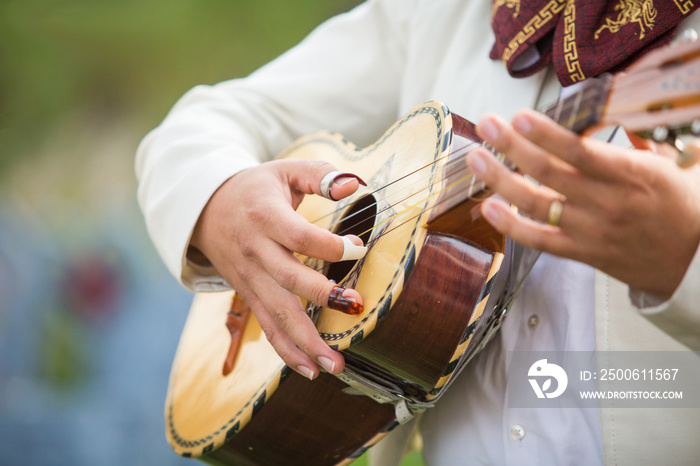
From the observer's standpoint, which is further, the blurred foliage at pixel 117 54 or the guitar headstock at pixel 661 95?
the blurred foliage at pixel 117 54

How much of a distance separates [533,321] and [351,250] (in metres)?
Answer: 0.36

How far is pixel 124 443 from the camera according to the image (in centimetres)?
243

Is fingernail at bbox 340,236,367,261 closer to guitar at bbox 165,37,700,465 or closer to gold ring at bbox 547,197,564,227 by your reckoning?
guitar at bbox 165,37,700,465

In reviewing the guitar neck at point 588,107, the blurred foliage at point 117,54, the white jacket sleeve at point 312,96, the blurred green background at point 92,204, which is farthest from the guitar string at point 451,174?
the blurred foliage at point 117,54

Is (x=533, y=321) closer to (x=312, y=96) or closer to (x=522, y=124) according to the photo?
(x=522, y=124)

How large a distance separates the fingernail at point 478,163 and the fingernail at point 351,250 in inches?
10.7

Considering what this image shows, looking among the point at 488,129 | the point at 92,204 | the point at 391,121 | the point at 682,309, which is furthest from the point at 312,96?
the point at 92,204

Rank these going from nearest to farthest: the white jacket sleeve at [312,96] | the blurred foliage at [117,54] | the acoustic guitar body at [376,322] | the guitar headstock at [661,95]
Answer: the guitar headstock at [661,95] → the acoustic guitar body at [376,322] → the white jacket sleeve at [312,96] → the blurred foliage at [117,54]

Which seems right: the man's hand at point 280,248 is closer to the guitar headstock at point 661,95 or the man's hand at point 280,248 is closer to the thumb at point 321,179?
the thumb at point 321,179

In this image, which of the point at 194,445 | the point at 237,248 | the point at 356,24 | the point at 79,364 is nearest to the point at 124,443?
the point at 79,364

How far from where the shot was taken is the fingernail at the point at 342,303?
2.54ft

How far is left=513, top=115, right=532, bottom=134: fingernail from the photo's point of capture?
0.54 metres

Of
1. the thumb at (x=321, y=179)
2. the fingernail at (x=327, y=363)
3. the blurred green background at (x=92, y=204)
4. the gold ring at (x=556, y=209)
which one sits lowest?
the blurred green background at (x=92, y=204)

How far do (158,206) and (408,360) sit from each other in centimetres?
69
